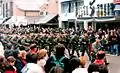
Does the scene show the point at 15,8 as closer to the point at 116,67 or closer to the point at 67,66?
the point at 116,67

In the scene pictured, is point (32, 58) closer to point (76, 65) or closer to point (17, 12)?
point (76, 65)

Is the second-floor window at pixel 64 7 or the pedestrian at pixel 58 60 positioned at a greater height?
the second-floor window at pixel 64 7

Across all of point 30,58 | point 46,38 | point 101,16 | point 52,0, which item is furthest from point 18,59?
point 52,0

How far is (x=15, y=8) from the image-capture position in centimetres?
8475

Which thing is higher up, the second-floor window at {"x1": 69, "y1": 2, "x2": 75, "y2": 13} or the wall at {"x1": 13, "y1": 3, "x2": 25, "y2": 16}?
the second-floor window at {"x1": 69, "y1": 2, "x2": 75, "y2": 13}

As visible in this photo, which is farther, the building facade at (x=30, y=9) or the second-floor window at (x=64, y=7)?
the building facade at (x=30, y=9)

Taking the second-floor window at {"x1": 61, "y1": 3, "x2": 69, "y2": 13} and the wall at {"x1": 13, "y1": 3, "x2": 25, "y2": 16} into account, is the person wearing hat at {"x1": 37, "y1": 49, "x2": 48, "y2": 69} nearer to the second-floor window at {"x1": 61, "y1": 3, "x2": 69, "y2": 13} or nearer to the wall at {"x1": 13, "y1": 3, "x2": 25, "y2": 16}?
the second-floor window at {"x1": 61, "y1": 3, "x2": 69, "y2": 13}

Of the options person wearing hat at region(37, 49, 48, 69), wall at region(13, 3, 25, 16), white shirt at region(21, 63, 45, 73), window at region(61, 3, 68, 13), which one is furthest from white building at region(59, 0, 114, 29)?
white shirt at region(21, 63, 45, 73)

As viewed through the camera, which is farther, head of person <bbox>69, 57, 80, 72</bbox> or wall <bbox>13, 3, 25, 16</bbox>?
wall <bbox>13, 3, 25, 16</bbox>

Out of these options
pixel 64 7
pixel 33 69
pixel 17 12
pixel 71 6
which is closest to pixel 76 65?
pixel 33 69

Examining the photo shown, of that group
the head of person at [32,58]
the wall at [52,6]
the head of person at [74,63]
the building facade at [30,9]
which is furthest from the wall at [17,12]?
the head of person at [74,63]

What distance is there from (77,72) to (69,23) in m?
53.4

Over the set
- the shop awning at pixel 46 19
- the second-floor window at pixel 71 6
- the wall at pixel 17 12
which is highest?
the second-floor window at pixel 71 6

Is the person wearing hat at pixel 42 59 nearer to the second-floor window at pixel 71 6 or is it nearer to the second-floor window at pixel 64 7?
the second-floor window at pixel 71 6
